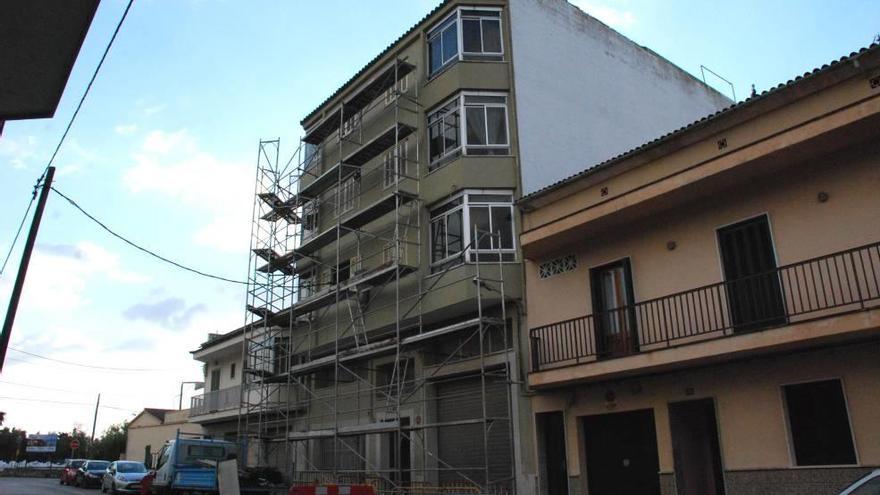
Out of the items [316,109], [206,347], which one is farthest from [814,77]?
[206,347]

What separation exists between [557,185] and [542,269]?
6.93 ft

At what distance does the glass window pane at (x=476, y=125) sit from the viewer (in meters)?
19.1

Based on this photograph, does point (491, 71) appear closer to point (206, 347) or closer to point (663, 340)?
point (663, 340)

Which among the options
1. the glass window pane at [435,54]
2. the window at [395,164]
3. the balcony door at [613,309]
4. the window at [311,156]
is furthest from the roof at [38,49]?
the window at [311,156]

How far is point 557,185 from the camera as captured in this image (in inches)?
648

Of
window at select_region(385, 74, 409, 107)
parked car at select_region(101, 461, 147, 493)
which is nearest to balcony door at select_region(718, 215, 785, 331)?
window at select_region(385, 74, 409, 107)

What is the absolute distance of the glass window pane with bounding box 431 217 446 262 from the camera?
19.2 meters

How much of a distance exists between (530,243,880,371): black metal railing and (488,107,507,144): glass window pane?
536 cm

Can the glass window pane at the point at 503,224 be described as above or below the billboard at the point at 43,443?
above

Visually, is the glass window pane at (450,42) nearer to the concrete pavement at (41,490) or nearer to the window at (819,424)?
the window at (819,424)

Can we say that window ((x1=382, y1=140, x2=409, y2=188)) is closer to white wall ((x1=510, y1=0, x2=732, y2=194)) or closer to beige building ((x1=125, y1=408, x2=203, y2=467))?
white wall ((x1=510, y1=0, x2=732, y2=194))

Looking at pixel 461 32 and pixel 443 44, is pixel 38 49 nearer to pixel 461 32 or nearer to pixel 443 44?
pixel 461 32

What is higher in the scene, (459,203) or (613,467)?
(459,203)

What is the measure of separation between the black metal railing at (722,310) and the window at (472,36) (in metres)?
8.08
